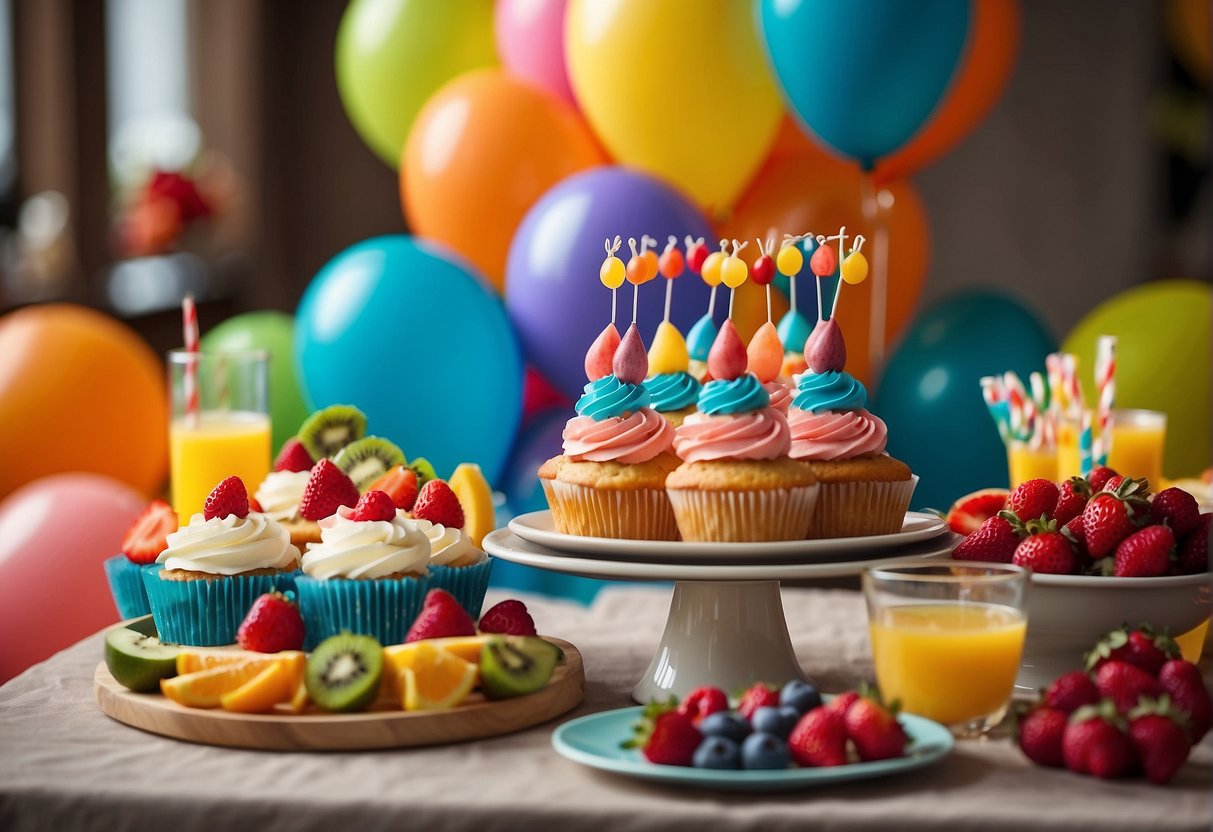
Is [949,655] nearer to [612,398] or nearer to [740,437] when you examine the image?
[740,437]

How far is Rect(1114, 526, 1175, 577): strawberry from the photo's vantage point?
154 cm

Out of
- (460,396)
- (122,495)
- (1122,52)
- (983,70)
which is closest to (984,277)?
(1122,52)

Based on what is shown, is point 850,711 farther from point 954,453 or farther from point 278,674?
point 954,453

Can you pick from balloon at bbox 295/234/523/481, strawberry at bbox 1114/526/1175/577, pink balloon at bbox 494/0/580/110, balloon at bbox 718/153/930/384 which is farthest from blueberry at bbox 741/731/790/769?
pink balloon at bbox 494/0/580/110

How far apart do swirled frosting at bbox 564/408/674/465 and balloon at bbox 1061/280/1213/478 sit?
5.96 ft

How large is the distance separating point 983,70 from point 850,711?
99.6 inches

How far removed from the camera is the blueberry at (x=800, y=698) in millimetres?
1370

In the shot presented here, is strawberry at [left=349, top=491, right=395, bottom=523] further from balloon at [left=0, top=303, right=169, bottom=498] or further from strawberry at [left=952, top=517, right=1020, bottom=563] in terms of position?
balloon at [left=0, top=303, right=169, bottom=498]

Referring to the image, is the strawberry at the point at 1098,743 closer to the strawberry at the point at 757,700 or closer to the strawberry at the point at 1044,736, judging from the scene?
the strawberry at the point at 1044,736

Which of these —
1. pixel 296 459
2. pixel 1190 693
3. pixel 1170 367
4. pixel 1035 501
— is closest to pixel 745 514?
pixel 1035 501

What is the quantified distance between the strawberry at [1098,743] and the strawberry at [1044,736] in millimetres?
13

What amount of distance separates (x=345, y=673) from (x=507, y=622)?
0.21m

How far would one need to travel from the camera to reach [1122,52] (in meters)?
6.36

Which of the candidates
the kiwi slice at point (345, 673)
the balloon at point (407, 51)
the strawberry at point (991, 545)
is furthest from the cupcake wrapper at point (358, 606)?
the balloon at point (407, 51)
